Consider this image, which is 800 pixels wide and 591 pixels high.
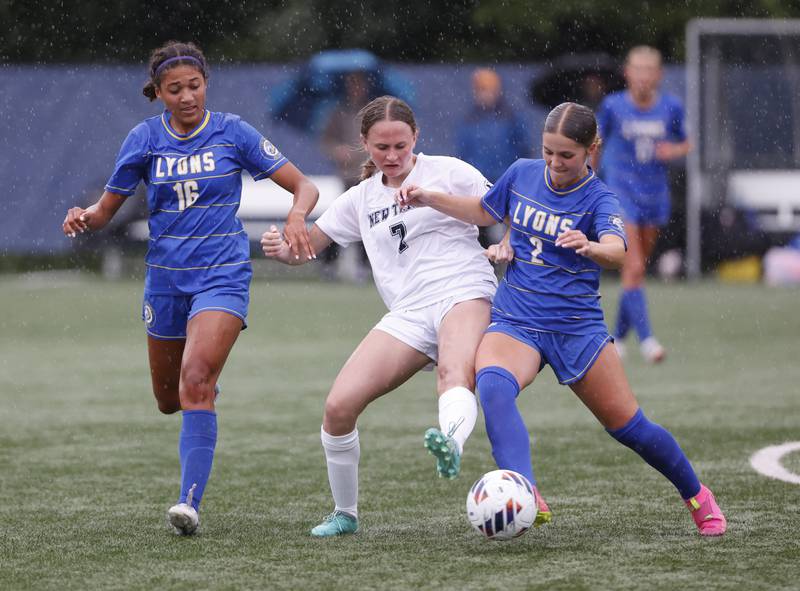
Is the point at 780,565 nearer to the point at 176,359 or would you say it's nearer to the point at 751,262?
the point at 176,359

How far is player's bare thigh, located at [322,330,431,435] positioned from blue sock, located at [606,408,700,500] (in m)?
0.82

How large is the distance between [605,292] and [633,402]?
503 inches

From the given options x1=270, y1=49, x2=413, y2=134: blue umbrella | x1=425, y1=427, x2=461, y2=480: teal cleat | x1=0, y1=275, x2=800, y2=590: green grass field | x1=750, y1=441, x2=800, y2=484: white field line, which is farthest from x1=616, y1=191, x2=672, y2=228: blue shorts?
x1=270, y1=49, x2=413, y2=134: blue umbrella

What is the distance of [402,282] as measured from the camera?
579cm

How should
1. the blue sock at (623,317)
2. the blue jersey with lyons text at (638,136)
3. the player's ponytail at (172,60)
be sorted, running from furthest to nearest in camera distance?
the blue jersey with lyons text at (638,136), the blue sock at (623,317), the player's ponytail at (172,60)

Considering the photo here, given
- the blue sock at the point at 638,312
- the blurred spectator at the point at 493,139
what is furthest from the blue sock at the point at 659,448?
the blurred spectator at the point at 493,139

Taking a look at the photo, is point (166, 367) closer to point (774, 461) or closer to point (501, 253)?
point (501, 253)

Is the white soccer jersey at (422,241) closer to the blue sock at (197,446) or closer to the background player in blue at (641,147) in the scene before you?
the blue sock at (197,446)

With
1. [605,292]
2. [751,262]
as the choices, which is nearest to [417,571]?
[605,292]

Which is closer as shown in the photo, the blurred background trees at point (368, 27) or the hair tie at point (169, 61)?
the hair tie at point (169, 61)

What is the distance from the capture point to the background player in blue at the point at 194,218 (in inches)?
226

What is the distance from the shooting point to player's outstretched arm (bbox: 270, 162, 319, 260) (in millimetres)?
5762

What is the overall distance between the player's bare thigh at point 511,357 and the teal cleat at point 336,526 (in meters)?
0.78

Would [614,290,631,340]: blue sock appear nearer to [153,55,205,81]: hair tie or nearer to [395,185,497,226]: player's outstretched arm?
[395,185,497,226]: player's outstretched arm
